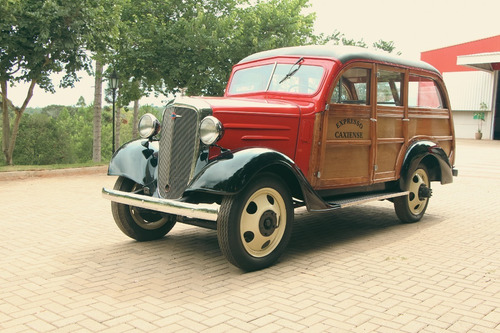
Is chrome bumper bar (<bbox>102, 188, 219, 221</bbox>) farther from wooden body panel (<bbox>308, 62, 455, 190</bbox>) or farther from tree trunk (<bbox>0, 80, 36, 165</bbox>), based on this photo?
tree trunk (<bbox>0, 80, 36, 165</bbox>)

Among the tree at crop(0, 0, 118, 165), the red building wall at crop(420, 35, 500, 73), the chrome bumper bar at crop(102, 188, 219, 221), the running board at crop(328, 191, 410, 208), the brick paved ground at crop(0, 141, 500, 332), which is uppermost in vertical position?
the red building wall at crop(420, 35, 500, 73)

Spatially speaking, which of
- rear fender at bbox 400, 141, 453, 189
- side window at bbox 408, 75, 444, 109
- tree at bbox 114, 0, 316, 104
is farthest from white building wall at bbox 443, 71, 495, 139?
rear fender at bbox 400, 141, 453, 189

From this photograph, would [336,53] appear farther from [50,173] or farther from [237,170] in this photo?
[50,173]

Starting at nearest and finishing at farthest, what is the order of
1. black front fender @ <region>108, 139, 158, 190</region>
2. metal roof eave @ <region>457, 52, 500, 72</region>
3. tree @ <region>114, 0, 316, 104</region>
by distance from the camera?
1. black front fender @ <region>108, 139, 158, 190</region>
2. tree @ <region>114, 0, 316, 104</region>
3. metal roof eave @ <region>457, 52, 500, 72</region>

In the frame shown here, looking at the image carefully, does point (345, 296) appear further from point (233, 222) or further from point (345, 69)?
point (345, 69)

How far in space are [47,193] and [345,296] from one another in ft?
24.2

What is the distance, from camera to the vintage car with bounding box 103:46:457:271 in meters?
4.59

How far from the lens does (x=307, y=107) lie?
18.0 feet

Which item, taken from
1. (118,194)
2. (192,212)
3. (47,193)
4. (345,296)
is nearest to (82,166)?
(47,193)

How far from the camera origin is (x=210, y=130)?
458 centimetres

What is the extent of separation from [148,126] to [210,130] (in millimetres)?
1394

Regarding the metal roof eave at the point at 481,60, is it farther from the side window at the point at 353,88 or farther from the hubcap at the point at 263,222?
the hubcap at the point at 263,222

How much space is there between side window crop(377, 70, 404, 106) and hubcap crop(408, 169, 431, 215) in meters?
1.16

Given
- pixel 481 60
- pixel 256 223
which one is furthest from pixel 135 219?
pixel 481 60
